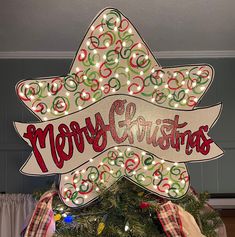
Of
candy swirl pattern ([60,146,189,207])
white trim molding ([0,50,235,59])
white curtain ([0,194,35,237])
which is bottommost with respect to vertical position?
white curtain ([0,194,35,237])

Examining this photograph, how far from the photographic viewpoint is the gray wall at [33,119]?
2.83 m

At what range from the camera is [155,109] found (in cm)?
176

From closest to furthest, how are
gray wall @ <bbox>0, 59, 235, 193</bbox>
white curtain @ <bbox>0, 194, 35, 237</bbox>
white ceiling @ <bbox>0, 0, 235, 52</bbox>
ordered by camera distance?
white ceiling @ <bbox>0, 0, 235, 52</bbox>, white curtain @ <bbox>0, 194, 35, 237</bbox>, gray wall @ <bbox>0, 59, 235, 193</bbox>

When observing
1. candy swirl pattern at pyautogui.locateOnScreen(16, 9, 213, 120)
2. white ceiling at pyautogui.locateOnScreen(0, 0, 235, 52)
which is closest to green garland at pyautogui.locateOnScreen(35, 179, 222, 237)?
candy swirl pattern at pyautogui.locateOnScreen(16, 9, 213, 120)

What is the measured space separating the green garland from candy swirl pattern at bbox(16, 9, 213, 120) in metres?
0.39

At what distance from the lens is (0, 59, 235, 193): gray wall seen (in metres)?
2.83

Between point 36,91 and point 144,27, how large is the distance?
1.01 m

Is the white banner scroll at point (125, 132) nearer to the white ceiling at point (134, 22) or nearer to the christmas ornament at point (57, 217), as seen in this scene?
the christmas ornament at point (57, 217)

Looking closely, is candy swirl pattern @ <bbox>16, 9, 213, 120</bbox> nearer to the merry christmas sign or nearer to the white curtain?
the merry christmas sign

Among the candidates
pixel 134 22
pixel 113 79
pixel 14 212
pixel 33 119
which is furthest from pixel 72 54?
pixel 113 79

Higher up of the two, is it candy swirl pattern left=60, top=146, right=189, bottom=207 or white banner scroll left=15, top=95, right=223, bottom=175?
white banner scroll left=15, top=95, right=223, bottom=175

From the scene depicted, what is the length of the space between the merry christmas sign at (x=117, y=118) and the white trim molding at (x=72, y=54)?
122 cm

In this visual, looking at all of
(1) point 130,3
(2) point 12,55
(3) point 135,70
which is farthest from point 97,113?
(2) point 12,55

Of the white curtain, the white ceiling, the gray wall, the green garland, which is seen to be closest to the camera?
the green garland
